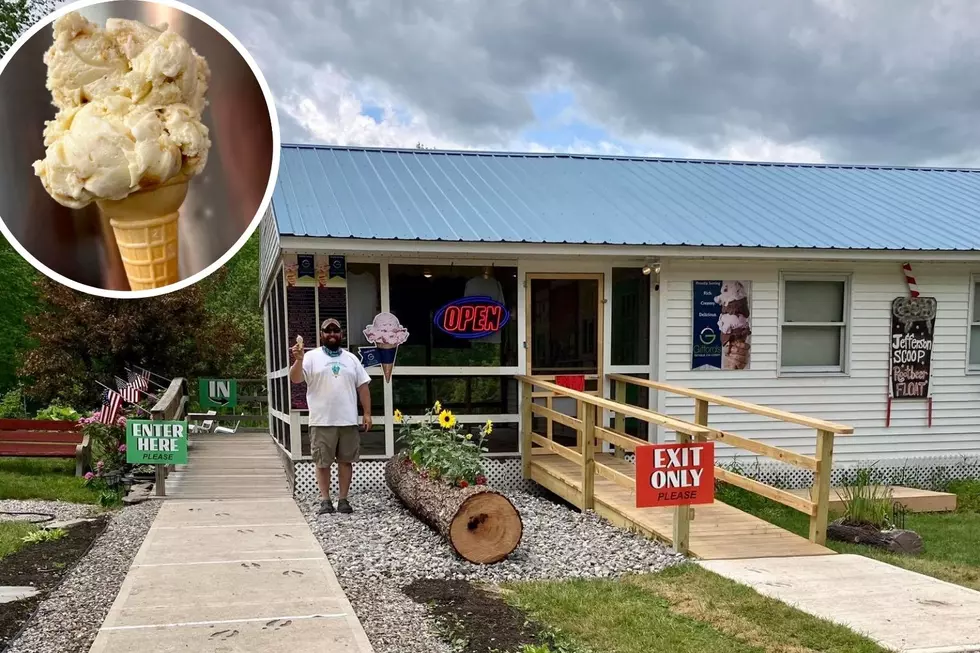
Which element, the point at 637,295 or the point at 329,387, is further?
the point at 637,295

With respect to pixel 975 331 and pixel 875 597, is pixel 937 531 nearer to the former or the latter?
pixel 875 597

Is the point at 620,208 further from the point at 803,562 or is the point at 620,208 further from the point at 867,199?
the point at 803,562

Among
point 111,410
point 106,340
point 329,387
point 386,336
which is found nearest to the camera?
point 329,387

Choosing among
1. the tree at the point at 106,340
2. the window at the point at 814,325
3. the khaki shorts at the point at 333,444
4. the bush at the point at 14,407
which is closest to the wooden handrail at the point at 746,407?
the window at the point at 814,325

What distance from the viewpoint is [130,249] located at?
272cm

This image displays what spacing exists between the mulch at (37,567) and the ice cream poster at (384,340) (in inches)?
113

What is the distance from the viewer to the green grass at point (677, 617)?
12.2 ft

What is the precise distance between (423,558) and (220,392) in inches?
393

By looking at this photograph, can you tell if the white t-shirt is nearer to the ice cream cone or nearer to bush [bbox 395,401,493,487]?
bush [bbox 395,401,493,487]

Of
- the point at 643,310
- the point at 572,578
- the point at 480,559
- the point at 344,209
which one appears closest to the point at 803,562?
the point at 572,578

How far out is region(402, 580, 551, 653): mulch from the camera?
3.73m

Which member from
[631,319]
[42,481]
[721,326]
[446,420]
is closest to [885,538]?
[721,326]

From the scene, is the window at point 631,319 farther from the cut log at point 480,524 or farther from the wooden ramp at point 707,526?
the cut log at point 480,524

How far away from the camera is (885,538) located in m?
6.23
